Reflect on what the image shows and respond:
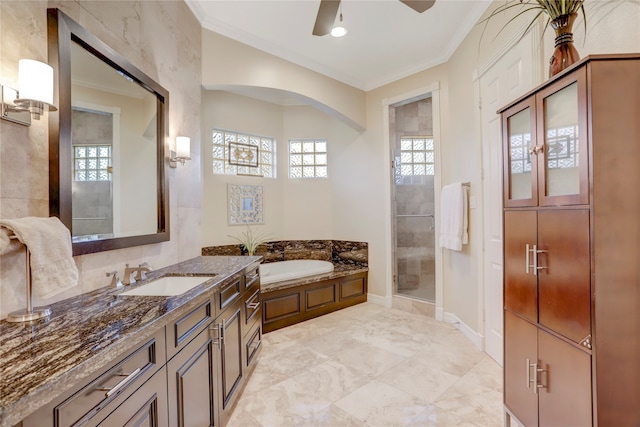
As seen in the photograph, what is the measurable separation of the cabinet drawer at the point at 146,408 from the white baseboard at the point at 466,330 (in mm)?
2607

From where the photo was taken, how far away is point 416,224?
4445 millimetres

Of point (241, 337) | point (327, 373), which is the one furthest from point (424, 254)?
point (241, 337)

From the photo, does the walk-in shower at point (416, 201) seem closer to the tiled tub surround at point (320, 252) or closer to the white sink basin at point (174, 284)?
the tiled tub surround at point (320, 252)

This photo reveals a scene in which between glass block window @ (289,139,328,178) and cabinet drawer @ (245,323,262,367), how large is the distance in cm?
277

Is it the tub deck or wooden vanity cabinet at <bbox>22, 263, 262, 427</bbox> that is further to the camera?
the tub deck

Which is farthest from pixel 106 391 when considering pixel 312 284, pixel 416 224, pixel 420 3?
pixel 416 224

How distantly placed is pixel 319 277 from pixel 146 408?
2671 millimetres

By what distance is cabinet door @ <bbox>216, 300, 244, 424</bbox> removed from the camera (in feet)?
5.67

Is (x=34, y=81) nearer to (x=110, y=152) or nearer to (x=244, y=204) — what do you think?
(x=110, y=152)

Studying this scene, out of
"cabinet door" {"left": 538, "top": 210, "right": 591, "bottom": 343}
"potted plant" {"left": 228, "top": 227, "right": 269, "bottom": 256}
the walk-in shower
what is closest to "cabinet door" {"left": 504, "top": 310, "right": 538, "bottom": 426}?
"cabinet door" {"left": 538, "top": 210, "right": 591, "bottom": 343}

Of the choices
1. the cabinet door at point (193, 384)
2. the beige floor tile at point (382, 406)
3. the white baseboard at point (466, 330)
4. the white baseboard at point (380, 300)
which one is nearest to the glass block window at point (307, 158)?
the white baseboard at point (380, 300)

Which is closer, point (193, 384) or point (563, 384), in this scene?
point (563, 384)

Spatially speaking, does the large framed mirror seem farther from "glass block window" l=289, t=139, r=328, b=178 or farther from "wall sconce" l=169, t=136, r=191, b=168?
"glass block window" l=289, t=139, r=328, b=178

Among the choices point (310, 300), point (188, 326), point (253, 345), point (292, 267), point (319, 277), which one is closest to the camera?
point (188, 326)
